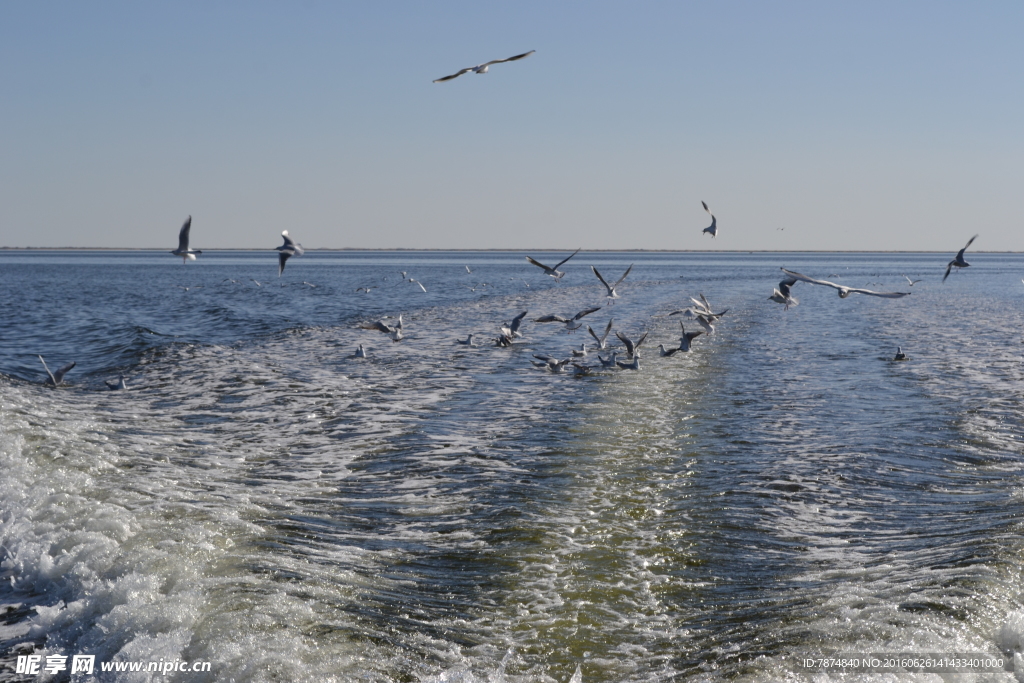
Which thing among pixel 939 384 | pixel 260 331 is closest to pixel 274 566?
pixel 939 384

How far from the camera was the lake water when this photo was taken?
17.5 ft

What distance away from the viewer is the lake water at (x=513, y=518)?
210 inches

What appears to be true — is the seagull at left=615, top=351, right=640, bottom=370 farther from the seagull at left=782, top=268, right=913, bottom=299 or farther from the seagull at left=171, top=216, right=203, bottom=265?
the seagull at left=171, top=216, right=203, bottom=265

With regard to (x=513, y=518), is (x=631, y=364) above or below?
above

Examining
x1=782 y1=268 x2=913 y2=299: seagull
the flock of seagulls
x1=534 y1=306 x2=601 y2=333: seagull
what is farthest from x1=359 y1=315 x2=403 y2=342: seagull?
x1=782 y1=268 x2=913 y2=299: seagull

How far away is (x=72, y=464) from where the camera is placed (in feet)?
31.8

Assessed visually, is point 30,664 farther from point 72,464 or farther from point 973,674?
point 973,674

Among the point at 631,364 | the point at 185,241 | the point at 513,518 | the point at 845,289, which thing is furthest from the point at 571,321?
the point at 513,518

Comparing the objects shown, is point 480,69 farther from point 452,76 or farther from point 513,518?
point 513,518

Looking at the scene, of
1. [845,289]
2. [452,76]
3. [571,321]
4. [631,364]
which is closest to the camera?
[452,76]

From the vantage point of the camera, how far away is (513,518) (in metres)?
7.79

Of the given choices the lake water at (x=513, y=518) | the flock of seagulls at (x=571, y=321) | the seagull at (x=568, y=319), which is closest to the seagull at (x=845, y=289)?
the flock of seagulls at (x=571, y=321)

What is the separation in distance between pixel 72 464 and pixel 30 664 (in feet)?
16.9

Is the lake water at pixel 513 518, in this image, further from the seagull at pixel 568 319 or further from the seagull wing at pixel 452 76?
the seagull wing at pixel 452 76
